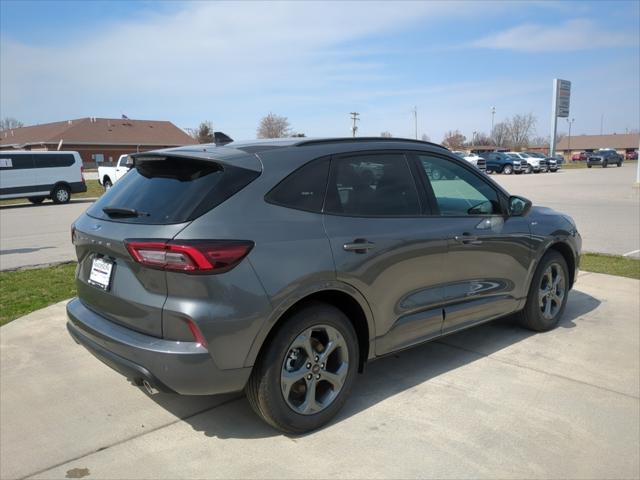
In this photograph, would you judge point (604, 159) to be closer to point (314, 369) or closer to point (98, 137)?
point (98, 137)

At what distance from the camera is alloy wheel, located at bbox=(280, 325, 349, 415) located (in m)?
3.16

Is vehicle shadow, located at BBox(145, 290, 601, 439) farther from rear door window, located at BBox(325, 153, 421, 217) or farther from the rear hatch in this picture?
rear door window, located at BBox(325, 153, 421, 217)

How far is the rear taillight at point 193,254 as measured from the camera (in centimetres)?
276

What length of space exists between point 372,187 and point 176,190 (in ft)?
4.33

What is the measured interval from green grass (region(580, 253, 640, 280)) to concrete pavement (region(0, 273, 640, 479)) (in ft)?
10.4

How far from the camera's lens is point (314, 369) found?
10.7 ft

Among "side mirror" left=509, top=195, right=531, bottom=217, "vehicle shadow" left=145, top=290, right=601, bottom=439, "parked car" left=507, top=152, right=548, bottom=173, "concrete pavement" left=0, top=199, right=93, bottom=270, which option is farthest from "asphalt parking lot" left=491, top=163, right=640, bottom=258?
"parked car" left=507, top=152, right=548, bottom=173

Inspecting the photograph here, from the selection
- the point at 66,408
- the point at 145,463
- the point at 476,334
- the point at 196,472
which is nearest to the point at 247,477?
the point at 196,472

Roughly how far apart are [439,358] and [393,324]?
3.46ft

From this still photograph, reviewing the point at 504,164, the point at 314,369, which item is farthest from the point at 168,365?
the point at 504,164

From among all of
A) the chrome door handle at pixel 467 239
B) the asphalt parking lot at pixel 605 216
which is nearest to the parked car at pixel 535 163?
the asphalt parking lot at pixel 605 216

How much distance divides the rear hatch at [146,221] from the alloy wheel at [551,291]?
10.5ft

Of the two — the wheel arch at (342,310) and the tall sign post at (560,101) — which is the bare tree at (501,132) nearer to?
the tall sign post at (560,101)

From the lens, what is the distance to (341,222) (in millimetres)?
3354
